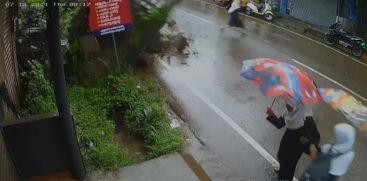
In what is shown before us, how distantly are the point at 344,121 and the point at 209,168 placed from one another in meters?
3.76

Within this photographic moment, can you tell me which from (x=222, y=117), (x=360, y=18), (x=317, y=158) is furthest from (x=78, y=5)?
(x=360, y=18)

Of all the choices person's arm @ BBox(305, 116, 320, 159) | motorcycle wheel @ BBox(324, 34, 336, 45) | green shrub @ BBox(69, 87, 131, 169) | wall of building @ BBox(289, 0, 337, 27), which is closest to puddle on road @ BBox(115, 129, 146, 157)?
green shrub @ BBox(69, 87, 131, 169)

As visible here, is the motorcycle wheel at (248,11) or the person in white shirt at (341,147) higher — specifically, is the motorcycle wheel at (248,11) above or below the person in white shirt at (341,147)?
below

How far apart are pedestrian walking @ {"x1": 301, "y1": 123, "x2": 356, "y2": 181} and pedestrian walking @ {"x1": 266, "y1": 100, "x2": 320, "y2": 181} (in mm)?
486

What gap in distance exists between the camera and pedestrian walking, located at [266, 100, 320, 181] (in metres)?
6.44

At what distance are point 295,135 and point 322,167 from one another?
1.04 metres

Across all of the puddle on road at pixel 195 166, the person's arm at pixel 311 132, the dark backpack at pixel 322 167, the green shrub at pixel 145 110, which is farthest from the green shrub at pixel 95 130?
the dark backpack at pixel 322 167

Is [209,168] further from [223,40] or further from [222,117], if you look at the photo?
[223,40]

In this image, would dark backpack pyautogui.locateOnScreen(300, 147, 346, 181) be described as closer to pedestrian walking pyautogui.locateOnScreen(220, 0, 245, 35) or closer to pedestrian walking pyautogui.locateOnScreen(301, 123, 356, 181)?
pedestrian walking pyautogui.locateOnScreen(301, 123, 356, 181)

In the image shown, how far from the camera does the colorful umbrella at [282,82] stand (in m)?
5.97

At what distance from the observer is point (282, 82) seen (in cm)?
607

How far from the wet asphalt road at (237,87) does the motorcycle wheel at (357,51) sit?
1.16ft

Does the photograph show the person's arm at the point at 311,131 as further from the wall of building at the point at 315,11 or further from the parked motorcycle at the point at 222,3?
the parked motorcycle at the point at 222,3

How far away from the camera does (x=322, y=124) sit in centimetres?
970
